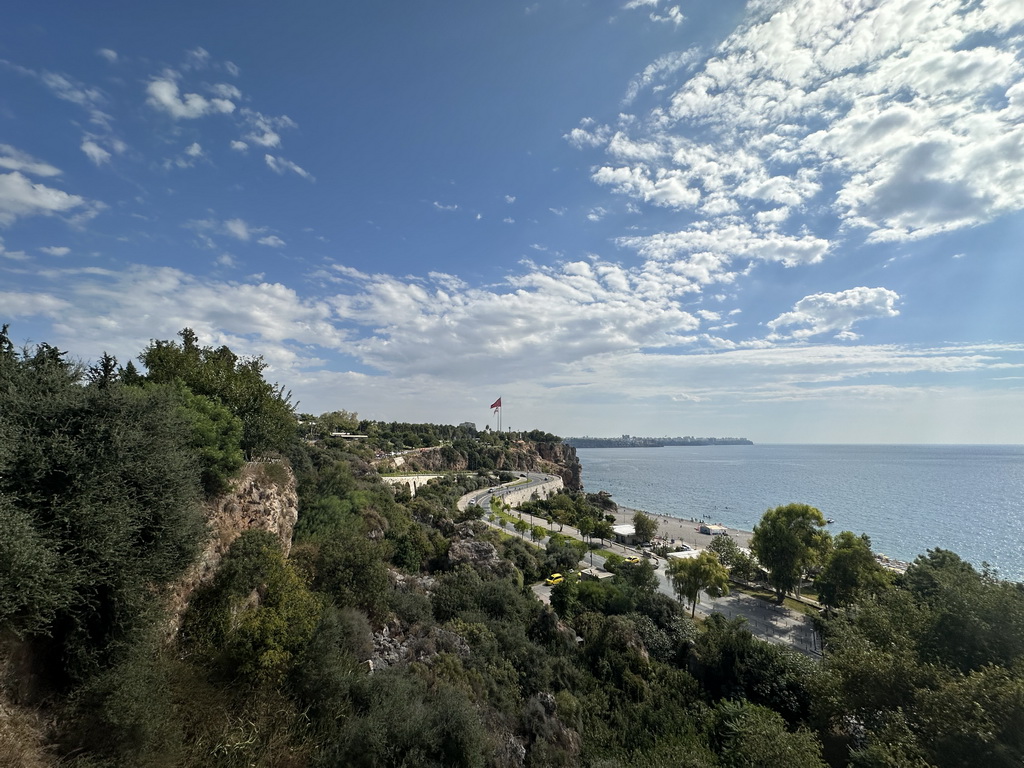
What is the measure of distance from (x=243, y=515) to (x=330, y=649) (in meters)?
6.00

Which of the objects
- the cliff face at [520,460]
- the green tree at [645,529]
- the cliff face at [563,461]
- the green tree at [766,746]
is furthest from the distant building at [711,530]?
the green tree at [766,746]

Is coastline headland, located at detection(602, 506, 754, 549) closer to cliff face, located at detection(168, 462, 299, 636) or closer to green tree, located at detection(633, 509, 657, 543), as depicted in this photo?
green tree, located at detection(633, 509, 657, 543)

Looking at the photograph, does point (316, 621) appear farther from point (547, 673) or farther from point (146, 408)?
point (547, 673)

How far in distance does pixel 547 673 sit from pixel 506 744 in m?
4.54

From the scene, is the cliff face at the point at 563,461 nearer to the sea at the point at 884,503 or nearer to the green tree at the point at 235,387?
the sea at the point at 884,503

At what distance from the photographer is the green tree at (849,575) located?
2617 cm

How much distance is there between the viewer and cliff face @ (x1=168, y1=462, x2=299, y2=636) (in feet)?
39.4

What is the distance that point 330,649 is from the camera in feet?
43.1

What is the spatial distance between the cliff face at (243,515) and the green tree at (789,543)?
33259 mm

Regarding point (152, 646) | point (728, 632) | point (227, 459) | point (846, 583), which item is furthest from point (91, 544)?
point (846, 583)

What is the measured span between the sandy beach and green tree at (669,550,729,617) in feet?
81.6

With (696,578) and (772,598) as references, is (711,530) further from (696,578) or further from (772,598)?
(696,578)

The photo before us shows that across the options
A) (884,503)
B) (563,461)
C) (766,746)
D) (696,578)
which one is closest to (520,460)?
(563,461)

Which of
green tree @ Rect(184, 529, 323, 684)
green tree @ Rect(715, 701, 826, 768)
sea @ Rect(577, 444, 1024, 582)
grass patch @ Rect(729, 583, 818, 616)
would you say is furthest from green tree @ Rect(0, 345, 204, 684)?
sea @ Rect(577, 444, 1024, 582)
